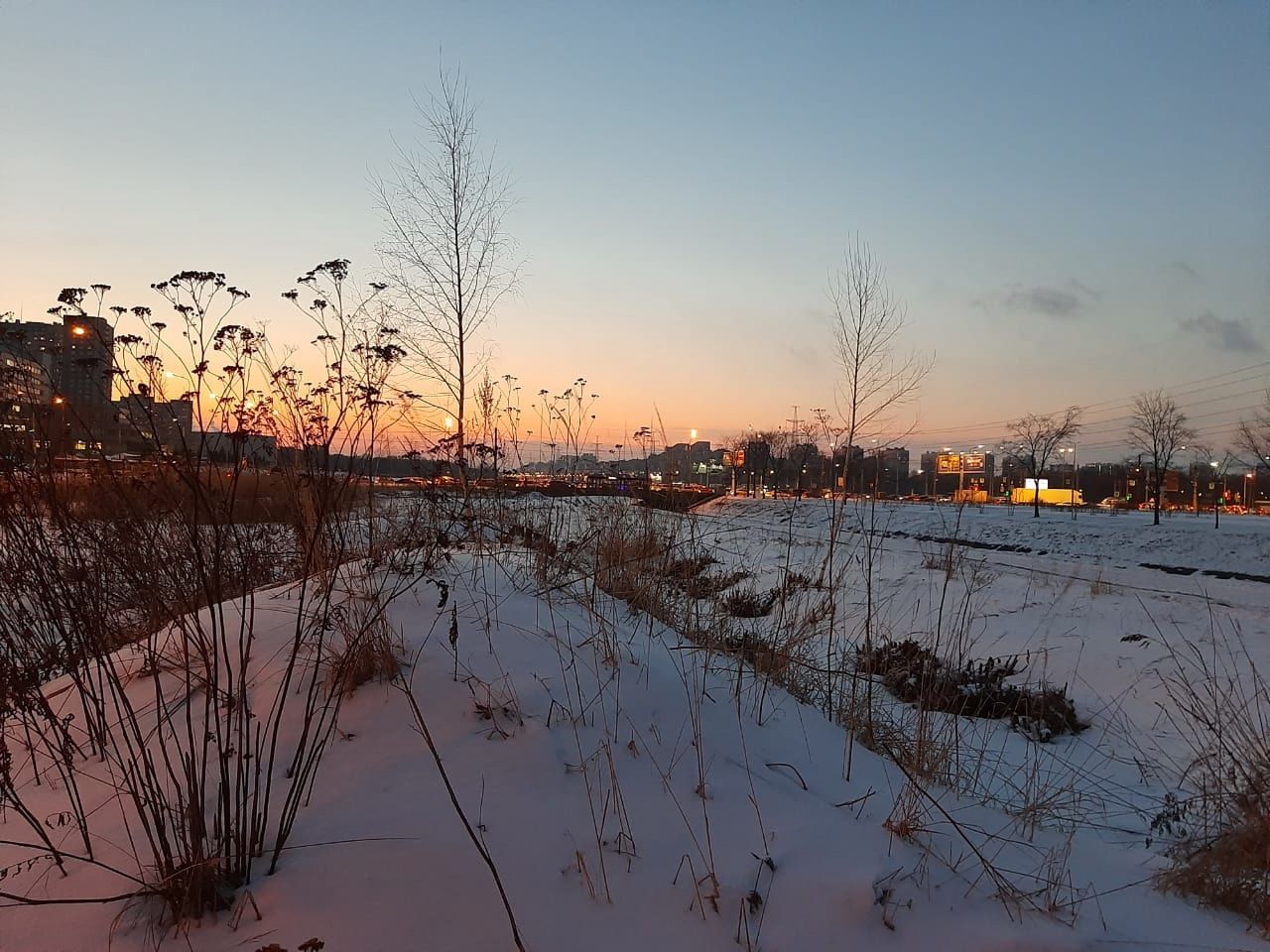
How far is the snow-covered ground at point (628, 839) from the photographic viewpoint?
5.59 feet

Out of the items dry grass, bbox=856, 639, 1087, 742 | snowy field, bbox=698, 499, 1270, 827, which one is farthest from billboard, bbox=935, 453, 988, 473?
dry grass, bbox=856, 639, 1087, 742

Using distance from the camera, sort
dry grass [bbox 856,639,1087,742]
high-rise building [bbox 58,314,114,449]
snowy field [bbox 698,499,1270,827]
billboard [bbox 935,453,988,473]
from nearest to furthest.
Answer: high-rise building [bbox 58,314,114,449] → snowy field [bbox 698,499,1270,827] → dry grass [bbox 856,639,1087,742] → billboard [bbox 935,453,988,473]

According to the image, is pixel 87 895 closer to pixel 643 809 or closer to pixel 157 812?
pixel 157 812

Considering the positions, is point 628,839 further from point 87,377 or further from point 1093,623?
point 1093,623

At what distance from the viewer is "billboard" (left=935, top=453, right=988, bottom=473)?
80875mm

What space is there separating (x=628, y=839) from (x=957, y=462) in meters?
91.0

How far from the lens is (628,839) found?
6.55 ft

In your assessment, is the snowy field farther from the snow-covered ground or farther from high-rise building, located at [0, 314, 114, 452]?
high-rise building, located at [0, 314, 114, 452]

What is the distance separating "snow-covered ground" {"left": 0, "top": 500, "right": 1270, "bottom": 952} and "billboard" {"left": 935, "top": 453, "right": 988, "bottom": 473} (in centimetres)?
8554

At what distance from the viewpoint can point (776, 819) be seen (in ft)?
6.93

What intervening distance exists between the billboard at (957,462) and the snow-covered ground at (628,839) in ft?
281

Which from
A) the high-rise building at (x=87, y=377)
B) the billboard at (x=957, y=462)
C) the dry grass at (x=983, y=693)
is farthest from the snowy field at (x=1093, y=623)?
the billboard at (x=957, y=462)

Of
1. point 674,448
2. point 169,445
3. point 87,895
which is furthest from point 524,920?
point 674,448

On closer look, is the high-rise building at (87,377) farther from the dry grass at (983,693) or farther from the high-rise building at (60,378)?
the dry grass at (983,693)
